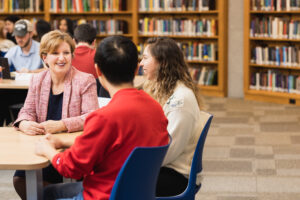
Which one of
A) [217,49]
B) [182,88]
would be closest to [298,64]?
[217,49]

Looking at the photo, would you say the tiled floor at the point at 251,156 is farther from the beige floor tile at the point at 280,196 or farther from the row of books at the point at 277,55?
the row of books at the point at 277,55

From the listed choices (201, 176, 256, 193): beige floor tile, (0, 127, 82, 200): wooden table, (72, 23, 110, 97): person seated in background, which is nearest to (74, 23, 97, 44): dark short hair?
(72, 23, 110, 97): person seated in background

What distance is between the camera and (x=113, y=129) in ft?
6.44

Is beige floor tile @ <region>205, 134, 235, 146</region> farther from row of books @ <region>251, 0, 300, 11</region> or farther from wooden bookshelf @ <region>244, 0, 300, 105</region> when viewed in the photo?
row of books @ <region>251, 0, 300, 11</region>

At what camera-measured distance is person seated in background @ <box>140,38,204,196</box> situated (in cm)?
263

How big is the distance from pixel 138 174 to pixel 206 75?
21.0ft

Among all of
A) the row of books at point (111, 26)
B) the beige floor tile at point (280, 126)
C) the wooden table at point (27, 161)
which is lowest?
the beige floor tile at point (280, 126)

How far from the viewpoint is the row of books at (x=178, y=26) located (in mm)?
8109

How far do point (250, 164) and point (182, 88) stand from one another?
2202 millimetres

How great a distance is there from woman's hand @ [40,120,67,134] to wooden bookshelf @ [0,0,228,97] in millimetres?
5470

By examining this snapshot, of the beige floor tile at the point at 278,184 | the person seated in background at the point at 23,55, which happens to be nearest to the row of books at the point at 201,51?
the person seated in background at the point at 23,55

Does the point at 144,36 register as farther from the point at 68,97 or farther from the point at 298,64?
the point at 68,97

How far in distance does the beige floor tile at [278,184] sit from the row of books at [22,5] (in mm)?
5983

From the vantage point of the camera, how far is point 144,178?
202 centimetres
